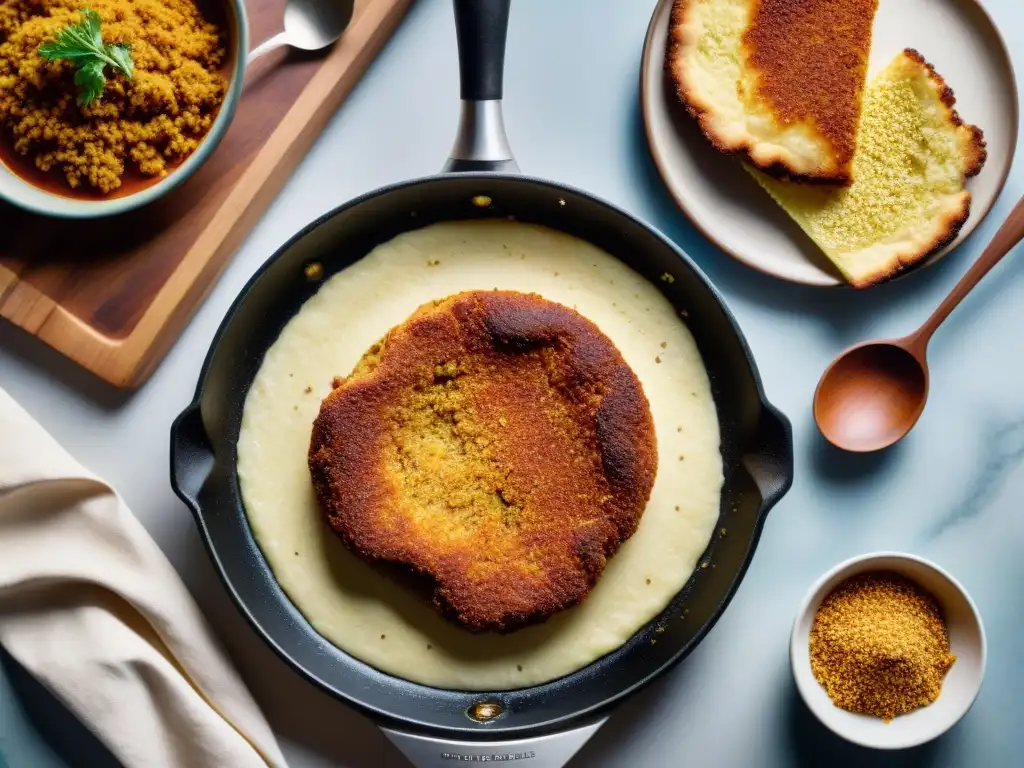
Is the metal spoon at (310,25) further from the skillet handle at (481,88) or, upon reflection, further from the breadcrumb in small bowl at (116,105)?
the skillet handle at (481,88)

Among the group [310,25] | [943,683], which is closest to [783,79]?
[310,25]

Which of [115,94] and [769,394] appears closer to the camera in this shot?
[115,94]

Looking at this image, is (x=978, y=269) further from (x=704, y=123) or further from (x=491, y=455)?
(x=491, y=455)

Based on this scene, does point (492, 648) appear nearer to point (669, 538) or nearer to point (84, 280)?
point (669, 538)

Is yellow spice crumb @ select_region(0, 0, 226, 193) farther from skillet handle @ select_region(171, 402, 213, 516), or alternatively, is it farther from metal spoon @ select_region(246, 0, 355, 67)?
skillet handle @ select_region(171, 402, 213, 516)

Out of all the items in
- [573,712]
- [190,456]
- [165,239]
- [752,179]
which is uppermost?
[752,179]

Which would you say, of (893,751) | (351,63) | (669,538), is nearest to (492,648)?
(669,538)
